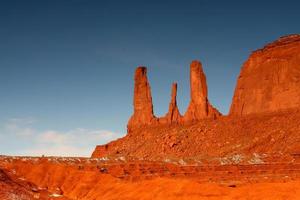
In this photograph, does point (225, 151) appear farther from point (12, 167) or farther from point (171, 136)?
point (12, 167)

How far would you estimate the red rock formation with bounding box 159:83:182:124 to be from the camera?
4128 inches

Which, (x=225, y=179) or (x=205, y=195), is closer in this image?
(x=205, y=195)

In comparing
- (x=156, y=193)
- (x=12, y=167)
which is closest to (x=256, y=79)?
(x=12, y=167)

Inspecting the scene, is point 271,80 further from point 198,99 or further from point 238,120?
point 198,99

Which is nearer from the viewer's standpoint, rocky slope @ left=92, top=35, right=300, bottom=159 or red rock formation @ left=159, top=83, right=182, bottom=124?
rocky slope @ left=92, top=35, right=300, bottom=159

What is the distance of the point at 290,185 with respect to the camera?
2131 centimetres

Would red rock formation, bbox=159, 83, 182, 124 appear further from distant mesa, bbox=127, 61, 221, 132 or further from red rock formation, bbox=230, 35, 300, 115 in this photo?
red rock formation, bbox=230, 35, 300, 115

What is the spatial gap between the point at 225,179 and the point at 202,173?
3.26 m

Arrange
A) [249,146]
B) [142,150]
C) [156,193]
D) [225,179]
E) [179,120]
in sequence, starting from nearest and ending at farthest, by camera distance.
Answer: [156,193], [225,179], [249,146], [142,150], [179,120]

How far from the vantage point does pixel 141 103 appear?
118 metres

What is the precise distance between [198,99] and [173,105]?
24.8ft

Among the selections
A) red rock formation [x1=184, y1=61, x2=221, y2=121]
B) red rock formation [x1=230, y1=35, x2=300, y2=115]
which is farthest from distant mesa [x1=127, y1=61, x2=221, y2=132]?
red rock formation [x1=230, y1=35, x2=300, y2=115]

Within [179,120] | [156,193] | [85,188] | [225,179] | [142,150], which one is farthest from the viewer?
[179,120]

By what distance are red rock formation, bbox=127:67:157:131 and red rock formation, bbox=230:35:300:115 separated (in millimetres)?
23991
